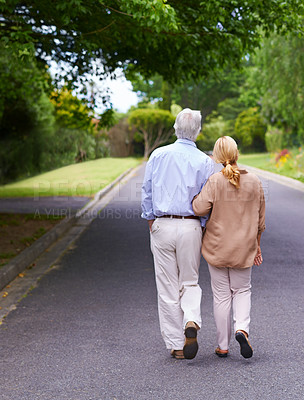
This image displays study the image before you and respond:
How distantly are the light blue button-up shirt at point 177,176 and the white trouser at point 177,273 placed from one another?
12 cm

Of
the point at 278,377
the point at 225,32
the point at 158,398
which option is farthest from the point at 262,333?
the point at 225,32

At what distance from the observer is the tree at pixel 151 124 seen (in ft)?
164

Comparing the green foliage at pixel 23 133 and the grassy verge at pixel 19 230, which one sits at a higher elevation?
the green foliage at pixel 23 133

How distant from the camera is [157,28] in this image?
675 centimetres

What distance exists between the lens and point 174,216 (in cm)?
404

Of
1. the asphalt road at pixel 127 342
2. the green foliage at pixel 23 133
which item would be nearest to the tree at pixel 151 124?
the green foliage at pixel 23 133

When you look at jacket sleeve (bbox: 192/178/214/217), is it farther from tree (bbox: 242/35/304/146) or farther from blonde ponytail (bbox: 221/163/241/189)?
tree (bbox: 242/35/304/146)

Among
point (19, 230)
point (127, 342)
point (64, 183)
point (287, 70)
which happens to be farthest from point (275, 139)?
point (127, 342)

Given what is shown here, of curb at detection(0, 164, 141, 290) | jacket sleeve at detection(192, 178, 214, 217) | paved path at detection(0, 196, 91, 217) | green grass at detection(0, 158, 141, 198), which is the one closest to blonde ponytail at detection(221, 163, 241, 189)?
jacket sleeve at detection(192, 178, 214, 217)

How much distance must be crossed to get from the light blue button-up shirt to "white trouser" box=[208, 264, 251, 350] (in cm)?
57

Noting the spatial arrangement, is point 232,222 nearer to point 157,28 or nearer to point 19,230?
point 157,28

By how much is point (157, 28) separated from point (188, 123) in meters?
3.14

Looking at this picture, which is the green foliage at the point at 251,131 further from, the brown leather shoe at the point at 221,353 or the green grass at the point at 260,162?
the brown leather shoe at the point at 221,353

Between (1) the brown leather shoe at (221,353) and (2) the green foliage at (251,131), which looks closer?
(1) the brown leather shoe at (221,353)
